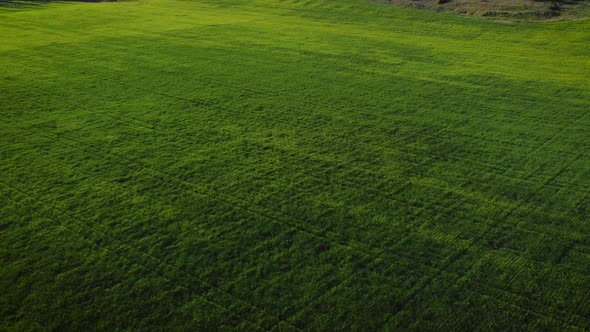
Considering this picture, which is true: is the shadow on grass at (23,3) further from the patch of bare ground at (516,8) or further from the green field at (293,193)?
the patch of bare ground at (516,8)

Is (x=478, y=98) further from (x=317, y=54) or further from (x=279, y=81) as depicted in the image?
(x=317, y=54)

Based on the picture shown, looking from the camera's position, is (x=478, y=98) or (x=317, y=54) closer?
(x=478, y=98)

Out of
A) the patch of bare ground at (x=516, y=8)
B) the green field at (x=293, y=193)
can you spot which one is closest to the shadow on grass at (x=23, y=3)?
the green field at (x=293, y=193)

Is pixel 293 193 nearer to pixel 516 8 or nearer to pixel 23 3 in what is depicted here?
pixel 516 8

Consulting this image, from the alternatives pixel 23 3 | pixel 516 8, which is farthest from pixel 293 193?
pixel 23 3

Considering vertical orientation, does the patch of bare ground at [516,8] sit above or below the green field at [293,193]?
above

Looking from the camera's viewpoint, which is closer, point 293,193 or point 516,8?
point 293,193

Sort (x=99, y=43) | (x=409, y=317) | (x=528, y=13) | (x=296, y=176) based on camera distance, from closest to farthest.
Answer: (x=409, y=317) → (x=296, y=176) → (x=99, y=43) → (x=528, y=13)

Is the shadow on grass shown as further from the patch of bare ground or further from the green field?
the patch of bare ground

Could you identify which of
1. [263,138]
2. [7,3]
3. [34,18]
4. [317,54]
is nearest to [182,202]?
[263,138]
